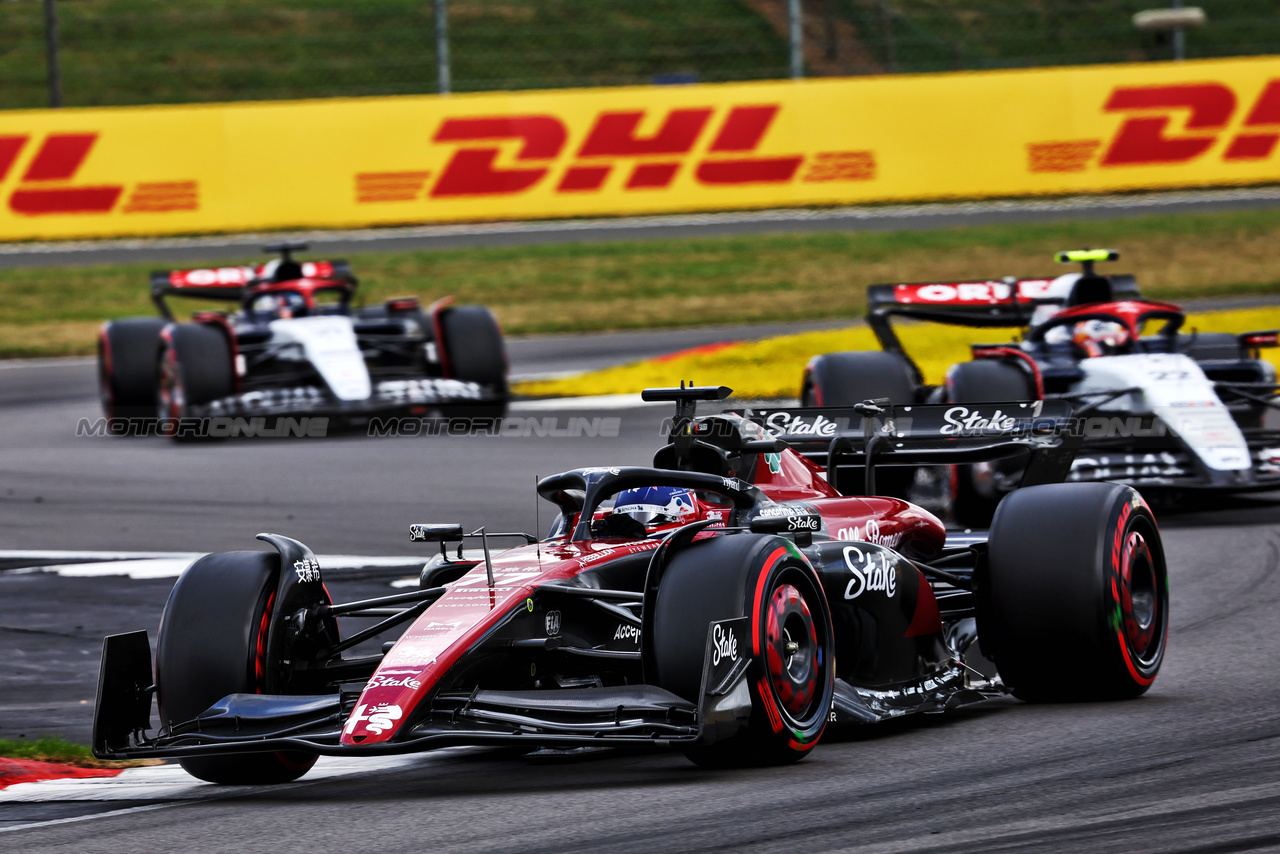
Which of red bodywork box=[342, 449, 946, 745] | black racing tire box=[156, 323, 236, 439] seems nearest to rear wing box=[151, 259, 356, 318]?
black racing tire box=[156, 323, 236, 439]

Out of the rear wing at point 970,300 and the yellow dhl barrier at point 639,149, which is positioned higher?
the yellow dhl barrier at point 639,149

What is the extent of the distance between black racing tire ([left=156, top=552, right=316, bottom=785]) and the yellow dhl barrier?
18675 mm

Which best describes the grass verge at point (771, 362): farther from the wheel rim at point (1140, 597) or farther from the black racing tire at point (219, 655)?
the black racing tire at point (219, 655)

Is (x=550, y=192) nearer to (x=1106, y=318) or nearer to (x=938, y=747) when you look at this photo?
(x=1106, y=318)

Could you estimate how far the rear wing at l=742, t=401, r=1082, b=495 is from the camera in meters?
8.66

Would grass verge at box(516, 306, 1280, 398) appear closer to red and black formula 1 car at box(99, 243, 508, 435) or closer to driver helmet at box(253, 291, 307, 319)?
red and black formula 1 car at box(99, 243, 508, 435)

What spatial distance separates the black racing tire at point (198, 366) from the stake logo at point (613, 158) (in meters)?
8.59

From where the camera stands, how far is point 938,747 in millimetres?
6500

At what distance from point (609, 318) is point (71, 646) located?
1500cm

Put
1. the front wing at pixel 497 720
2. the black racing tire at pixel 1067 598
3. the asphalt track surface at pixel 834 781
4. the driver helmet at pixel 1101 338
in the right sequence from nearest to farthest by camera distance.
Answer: the asphalt track surface at pixel 834 781 → the front wing at pixel 497 720 → the black racing tire at pixel 1067 598 → the driver helmet at pixel 1101 338

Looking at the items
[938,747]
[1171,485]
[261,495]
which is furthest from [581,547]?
[261,495]

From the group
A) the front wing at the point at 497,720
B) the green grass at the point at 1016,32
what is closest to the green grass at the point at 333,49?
the green grass at the point at 1016,32

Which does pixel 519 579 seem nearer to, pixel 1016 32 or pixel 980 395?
pixel 980 395

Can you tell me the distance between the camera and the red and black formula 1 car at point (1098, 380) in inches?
476
